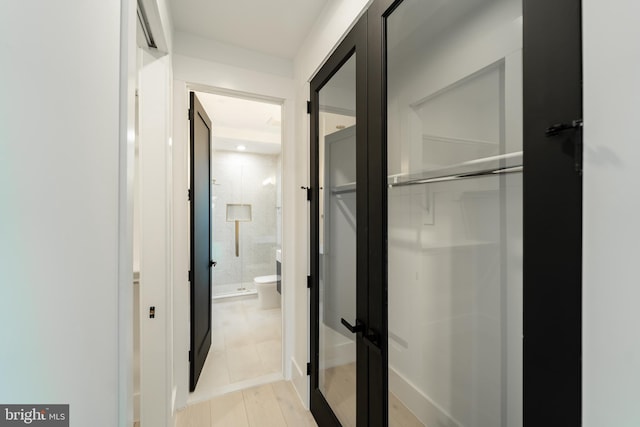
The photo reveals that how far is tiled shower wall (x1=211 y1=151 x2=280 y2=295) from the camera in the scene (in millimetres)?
4598

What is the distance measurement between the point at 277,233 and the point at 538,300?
4.59 meters

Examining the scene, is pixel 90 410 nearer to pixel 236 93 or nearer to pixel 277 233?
pixel 236 93

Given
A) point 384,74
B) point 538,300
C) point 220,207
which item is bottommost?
point 538,300

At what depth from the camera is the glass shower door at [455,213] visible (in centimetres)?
72

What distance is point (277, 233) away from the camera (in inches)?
195

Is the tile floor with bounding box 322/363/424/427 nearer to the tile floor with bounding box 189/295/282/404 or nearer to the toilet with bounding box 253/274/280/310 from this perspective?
the tile floor with bounding box 189/295/282/404

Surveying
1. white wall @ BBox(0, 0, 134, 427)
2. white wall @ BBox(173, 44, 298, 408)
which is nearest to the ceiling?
white wall @ BBox(173, 44, 298, 408)

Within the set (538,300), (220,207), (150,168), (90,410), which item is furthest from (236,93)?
(220,207)

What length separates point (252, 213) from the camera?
4.88m

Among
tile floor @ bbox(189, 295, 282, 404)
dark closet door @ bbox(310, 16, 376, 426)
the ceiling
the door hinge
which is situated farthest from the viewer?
tile floor @ bbox(189, 295, 282, 404)

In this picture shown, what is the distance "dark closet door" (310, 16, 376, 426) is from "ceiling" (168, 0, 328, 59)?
0.41m

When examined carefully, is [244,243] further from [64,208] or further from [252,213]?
[64,208]

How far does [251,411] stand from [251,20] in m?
2.90

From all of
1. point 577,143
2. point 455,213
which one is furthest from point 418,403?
point 577,143
